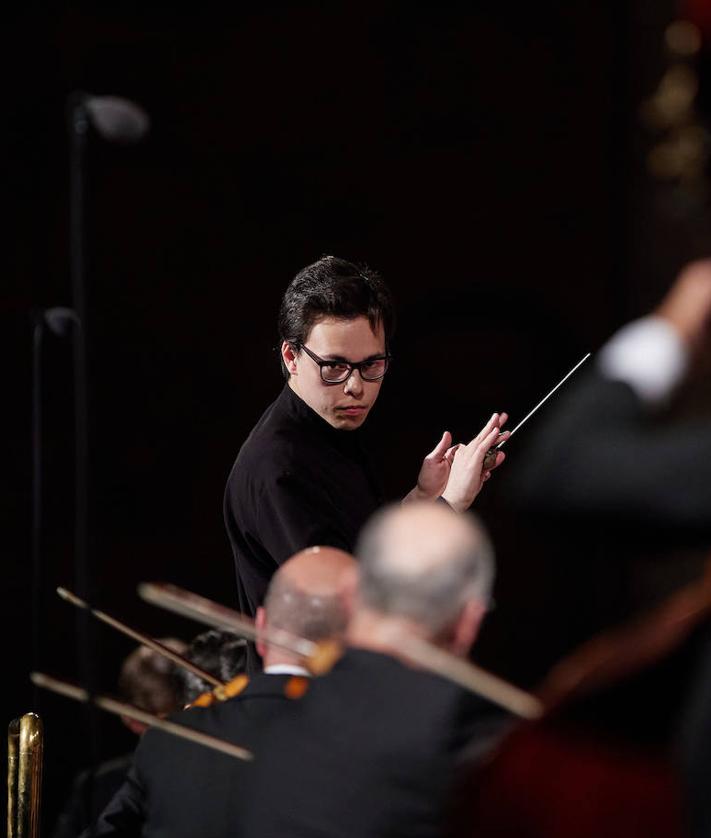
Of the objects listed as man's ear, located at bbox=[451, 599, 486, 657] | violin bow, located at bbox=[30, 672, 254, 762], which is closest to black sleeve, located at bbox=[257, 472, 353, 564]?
violin bow, located at bbox=[30, 672, 254, 762]

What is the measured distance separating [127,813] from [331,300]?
1254 millimetres

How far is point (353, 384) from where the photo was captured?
301cm

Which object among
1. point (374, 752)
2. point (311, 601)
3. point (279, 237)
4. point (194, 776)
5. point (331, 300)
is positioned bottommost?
point (194, 776)

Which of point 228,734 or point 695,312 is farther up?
point 695,312

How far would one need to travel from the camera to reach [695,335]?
1.58 meters

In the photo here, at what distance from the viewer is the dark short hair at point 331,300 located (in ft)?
10.0

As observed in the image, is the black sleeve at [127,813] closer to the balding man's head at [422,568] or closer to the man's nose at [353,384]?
the balding man's head at [422,568]

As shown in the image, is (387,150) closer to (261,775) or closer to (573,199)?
(573,199)

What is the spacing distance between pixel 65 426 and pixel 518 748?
2919 millimetres

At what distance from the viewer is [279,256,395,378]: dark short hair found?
3051 millimetres

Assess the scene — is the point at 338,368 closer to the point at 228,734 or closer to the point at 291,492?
the point at 291,492

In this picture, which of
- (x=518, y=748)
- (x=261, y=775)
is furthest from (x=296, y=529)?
(x=518, y=748)

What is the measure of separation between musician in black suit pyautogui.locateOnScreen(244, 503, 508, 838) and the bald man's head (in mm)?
375

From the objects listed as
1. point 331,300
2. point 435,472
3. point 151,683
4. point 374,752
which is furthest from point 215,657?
point 374,752
